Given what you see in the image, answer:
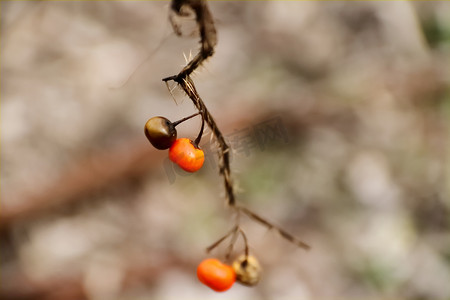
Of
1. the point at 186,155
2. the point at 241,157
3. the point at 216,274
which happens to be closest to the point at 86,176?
the point at 241,157

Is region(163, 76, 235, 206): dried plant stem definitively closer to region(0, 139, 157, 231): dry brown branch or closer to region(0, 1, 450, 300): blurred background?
region(0, 1, 450, 300): blurred background

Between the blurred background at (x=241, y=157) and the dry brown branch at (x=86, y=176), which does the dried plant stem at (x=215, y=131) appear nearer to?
the blurred background at (x=241, y=157)

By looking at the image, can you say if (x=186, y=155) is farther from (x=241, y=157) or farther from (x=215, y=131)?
(x=241, y=157)

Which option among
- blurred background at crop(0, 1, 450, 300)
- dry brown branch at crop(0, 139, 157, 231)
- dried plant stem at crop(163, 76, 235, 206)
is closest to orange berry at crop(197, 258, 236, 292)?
dried plant stem at crop(163, 76, 235, 206)

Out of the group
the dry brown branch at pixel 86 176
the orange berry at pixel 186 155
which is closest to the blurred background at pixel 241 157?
the dry brown branch at pixel 86 176

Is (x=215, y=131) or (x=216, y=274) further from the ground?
(x=215, y=131)

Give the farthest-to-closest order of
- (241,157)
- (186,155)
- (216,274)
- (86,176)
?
(86,176) < (241,157) < (216,274) < (186,155)
